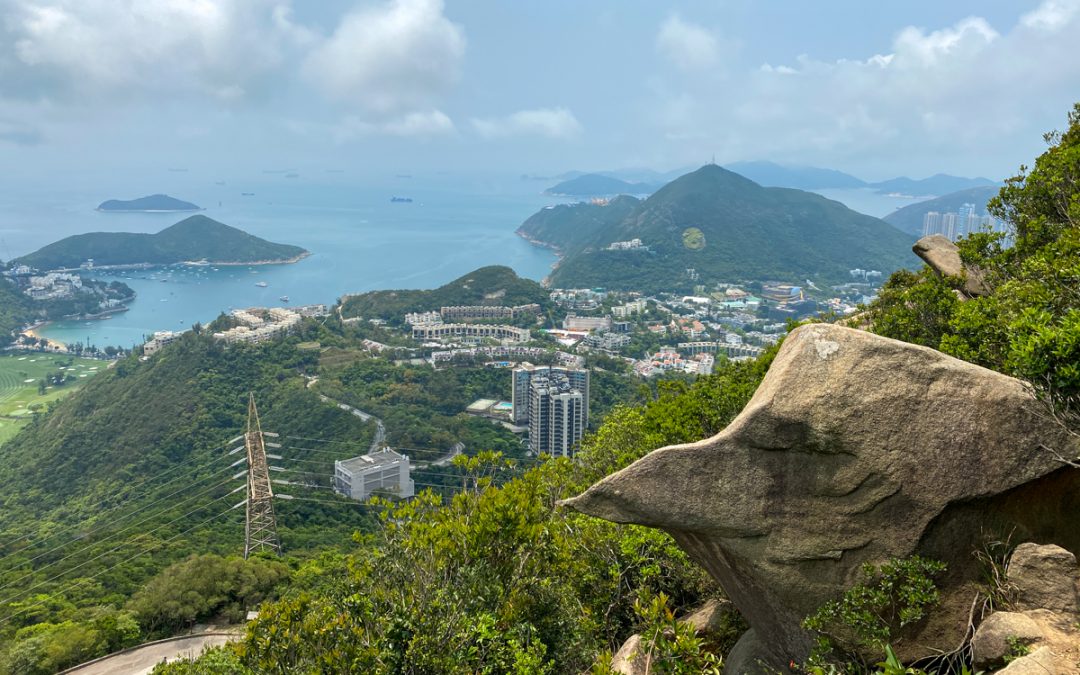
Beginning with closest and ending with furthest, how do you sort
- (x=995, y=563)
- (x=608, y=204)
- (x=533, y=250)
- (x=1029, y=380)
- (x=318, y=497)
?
(x=1029, y=380) → (x=995, y=563) → (x=318, y=497) → (x=533, y=250) → (x=608, y=204)

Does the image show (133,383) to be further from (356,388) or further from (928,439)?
(928,439)

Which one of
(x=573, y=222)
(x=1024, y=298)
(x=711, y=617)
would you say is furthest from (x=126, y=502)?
(x=573, y=222)

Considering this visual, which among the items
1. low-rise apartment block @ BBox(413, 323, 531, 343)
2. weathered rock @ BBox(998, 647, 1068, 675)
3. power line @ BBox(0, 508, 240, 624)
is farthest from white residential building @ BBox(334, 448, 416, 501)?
low-rise apartment block @ BBox(413, 323, 531, 343)

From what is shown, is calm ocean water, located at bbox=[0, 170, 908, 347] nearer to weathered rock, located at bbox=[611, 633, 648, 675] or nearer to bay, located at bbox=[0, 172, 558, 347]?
bay, located at bbox=[0, 172, 558, 347]

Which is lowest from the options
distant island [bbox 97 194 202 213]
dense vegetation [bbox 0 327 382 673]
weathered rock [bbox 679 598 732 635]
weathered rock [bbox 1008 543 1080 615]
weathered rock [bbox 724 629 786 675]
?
dense vegetation [bbox 0 327 382 673]

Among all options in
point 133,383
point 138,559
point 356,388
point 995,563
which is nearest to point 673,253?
point 356,388

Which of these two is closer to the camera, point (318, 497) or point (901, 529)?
point (901, 529)

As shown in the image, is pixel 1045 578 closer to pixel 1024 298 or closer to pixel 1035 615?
pixel 1035 615
